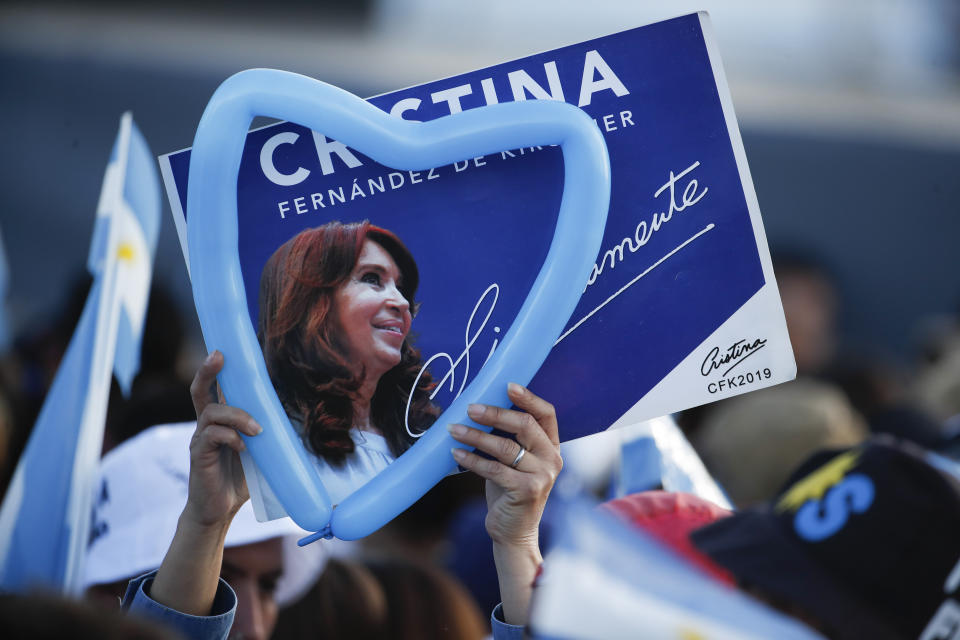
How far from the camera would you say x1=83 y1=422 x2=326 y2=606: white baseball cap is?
1641mm

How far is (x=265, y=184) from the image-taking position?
131cm

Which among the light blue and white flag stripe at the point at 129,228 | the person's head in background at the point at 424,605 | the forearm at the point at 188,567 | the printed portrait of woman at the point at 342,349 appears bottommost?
the person's head in background at the point at 424,605

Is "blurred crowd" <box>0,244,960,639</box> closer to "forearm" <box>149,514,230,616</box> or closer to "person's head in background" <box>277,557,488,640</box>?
"person's head in background" <box>277,557,488,640</box>

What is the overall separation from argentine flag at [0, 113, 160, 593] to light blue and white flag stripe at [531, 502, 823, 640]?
3.22 feet

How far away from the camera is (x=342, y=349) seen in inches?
50.3

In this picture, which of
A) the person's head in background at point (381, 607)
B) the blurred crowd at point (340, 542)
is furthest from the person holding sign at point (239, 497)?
the person's head in background at point (381, 607)

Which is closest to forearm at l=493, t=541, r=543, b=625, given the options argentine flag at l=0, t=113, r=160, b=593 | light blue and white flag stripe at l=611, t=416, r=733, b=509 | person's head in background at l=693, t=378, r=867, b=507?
light blue and white flag stripe at l=611, t=416, r=733, b=509

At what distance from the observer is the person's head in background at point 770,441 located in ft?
9.10

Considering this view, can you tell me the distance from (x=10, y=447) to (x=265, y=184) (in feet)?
5.79

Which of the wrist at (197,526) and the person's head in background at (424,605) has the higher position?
the wrist at (197,526)

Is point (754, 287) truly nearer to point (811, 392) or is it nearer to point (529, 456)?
→ point (529, 456)

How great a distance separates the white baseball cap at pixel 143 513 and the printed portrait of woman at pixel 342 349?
0.45 m

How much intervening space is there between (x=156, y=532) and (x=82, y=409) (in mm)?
248

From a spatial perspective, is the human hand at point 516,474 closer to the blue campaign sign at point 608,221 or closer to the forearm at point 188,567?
the blue campaign sign at point 608,221
